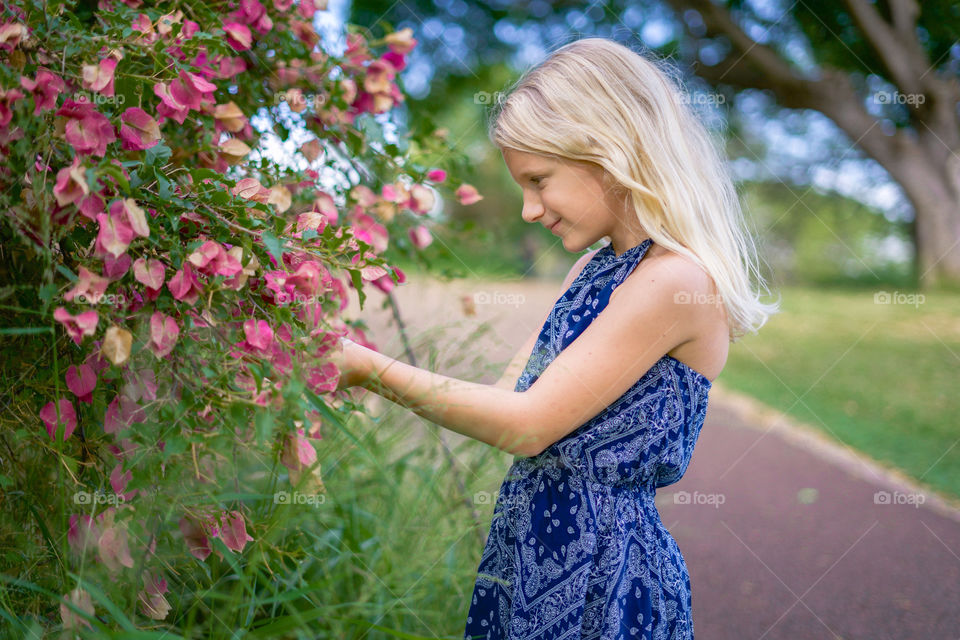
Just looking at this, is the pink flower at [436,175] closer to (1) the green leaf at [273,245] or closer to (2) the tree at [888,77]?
(1) the green leaf at [273,245]

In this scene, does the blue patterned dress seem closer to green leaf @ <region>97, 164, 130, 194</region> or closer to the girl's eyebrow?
the girl's eyebrow

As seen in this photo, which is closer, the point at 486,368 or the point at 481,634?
the point at 481,634

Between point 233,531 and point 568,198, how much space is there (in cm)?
84

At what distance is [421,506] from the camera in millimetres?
1644

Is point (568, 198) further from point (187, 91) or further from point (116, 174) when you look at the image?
point (116, 174)

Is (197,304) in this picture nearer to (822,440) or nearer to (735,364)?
(822,440)

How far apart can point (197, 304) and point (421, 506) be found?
71cm

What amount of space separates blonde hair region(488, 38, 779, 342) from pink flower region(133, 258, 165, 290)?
28.6 inches

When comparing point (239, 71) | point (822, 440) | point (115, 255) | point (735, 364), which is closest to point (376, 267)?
point (115, 255)

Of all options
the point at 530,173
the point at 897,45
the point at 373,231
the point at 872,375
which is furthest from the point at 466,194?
the point at 897,45

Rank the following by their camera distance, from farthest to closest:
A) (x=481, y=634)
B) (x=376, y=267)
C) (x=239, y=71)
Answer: (x=239, y=71)
(x=481, y=634)
(x=376, y=267)

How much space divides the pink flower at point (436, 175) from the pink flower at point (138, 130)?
2.67 ft

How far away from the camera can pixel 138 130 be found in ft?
3.73

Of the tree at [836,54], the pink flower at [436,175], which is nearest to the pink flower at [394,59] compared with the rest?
the pink flower at [436,175]
